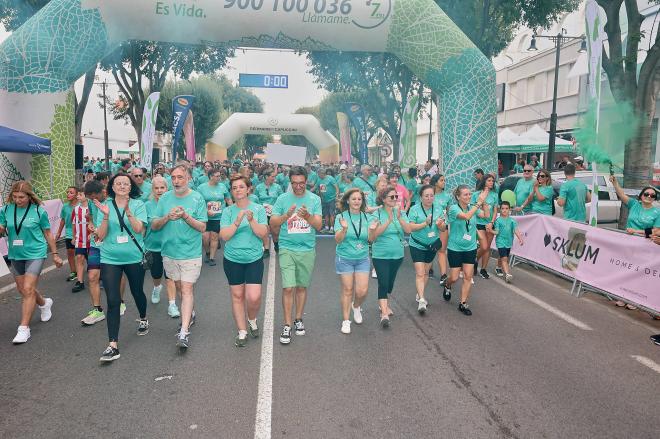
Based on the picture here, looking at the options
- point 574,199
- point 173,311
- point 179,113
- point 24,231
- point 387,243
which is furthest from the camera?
point 179,113

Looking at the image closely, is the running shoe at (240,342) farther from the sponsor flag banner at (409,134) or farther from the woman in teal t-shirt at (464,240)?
the sponsor flag banner at (409,134)

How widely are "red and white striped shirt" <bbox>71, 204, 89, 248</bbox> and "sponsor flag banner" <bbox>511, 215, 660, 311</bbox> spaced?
7234 millimetres

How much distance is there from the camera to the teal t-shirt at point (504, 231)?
828 centimetres

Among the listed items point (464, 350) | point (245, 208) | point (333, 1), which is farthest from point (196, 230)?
point (333, 1)

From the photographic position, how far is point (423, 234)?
6.39 meters

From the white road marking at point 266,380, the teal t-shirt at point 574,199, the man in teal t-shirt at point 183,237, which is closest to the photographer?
the white road marking at point 266,380

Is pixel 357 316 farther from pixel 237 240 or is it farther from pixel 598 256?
pixel 598 256

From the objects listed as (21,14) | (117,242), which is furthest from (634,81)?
(21,14)

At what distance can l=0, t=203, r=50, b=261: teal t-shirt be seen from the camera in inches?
209

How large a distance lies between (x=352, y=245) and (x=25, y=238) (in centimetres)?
352

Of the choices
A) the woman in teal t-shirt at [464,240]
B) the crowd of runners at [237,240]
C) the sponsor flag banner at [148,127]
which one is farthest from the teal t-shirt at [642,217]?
the sponsor flag banner at [148,127]

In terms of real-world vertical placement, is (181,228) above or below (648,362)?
above

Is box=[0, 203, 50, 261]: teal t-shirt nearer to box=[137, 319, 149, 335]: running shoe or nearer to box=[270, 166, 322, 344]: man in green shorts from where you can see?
box=[137, 319, 149, 335]: running shoe

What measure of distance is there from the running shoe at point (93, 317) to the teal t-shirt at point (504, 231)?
6104mm
